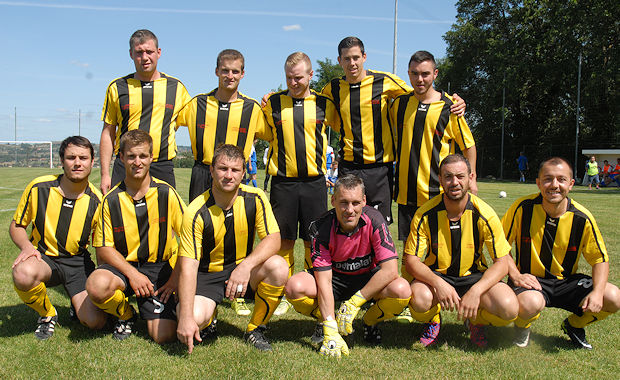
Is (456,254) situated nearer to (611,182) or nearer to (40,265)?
(40,265)

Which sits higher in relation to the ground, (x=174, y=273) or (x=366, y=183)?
(x=366, y=183)

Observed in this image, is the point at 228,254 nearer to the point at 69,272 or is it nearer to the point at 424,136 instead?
the point at 69,272

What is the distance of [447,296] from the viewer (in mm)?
3045

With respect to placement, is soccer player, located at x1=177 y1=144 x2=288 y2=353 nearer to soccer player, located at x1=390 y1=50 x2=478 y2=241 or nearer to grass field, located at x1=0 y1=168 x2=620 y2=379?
grass field, located at x1=0 y1=168 x2=620 y2=379

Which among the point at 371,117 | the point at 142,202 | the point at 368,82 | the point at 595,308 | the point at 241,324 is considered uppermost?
the point at 368,82

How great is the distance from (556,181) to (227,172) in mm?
2085

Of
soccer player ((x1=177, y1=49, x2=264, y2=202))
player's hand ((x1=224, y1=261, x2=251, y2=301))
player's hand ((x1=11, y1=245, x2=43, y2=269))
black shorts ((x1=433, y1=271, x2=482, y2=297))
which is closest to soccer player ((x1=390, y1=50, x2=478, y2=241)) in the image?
black shorts ((x1=433, y1=271, x2=482, y2=297))

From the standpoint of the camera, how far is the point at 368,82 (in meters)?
4.07

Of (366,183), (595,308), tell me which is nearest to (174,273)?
(366,183)

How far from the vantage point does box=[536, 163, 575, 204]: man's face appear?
3.19 m

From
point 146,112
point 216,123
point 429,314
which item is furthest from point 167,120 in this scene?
point 429,314

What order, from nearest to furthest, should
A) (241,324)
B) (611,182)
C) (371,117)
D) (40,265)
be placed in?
(40,265) → (241,324) → (371,117) → (611,182)

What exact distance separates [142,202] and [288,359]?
144 cm

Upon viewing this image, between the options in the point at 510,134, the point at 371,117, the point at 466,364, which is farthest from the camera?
the point at 510,134
